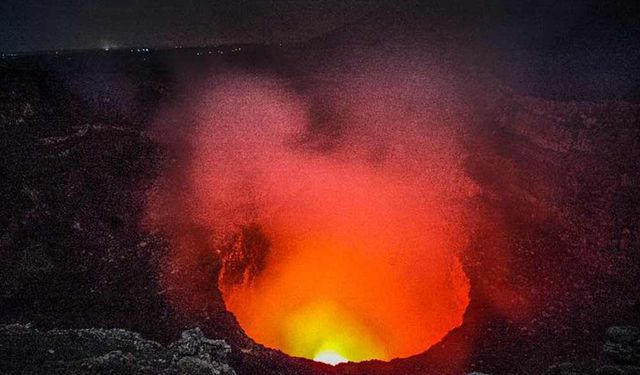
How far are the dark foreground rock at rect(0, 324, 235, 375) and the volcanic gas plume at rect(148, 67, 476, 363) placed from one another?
183 cm

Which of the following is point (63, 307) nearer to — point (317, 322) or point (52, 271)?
point (52, 271)

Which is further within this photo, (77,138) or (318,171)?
(318,171)

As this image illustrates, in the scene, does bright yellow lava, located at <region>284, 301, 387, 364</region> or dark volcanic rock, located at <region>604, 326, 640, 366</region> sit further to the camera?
bright yellow lava, located at <region>284, 301, 387, 364</region>

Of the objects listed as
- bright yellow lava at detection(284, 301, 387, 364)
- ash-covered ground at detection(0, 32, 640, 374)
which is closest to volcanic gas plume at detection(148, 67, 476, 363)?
bright yellow lava at detection(284, 301, 387, 364)

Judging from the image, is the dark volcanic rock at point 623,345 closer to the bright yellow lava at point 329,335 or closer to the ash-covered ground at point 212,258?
the ash-covered ground at point 212,258

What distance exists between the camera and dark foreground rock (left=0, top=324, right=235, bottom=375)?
449 centimetres

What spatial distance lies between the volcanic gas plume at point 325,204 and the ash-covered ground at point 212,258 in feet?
1.56

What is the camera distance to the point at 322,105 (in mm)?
8859

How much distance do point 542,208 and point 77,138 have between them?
7.28m

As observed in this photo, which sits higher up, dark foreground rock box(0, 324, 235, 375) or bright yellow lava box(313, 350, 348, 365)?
bright yellow lava box(313, 350, 348, 365)

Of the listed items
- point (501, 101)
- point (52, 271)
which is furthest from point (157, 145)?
point (501, 101)

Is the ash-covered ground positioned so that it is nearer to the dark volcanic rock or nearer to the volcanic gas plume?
the dark volcanic rock

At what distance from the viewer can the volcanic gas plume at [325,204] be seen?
290 inches

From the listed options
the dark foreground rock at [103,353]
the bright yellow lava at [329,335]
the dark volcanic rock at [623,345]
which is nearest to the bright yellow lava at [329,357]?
the bright yellow lava at [329,335]
